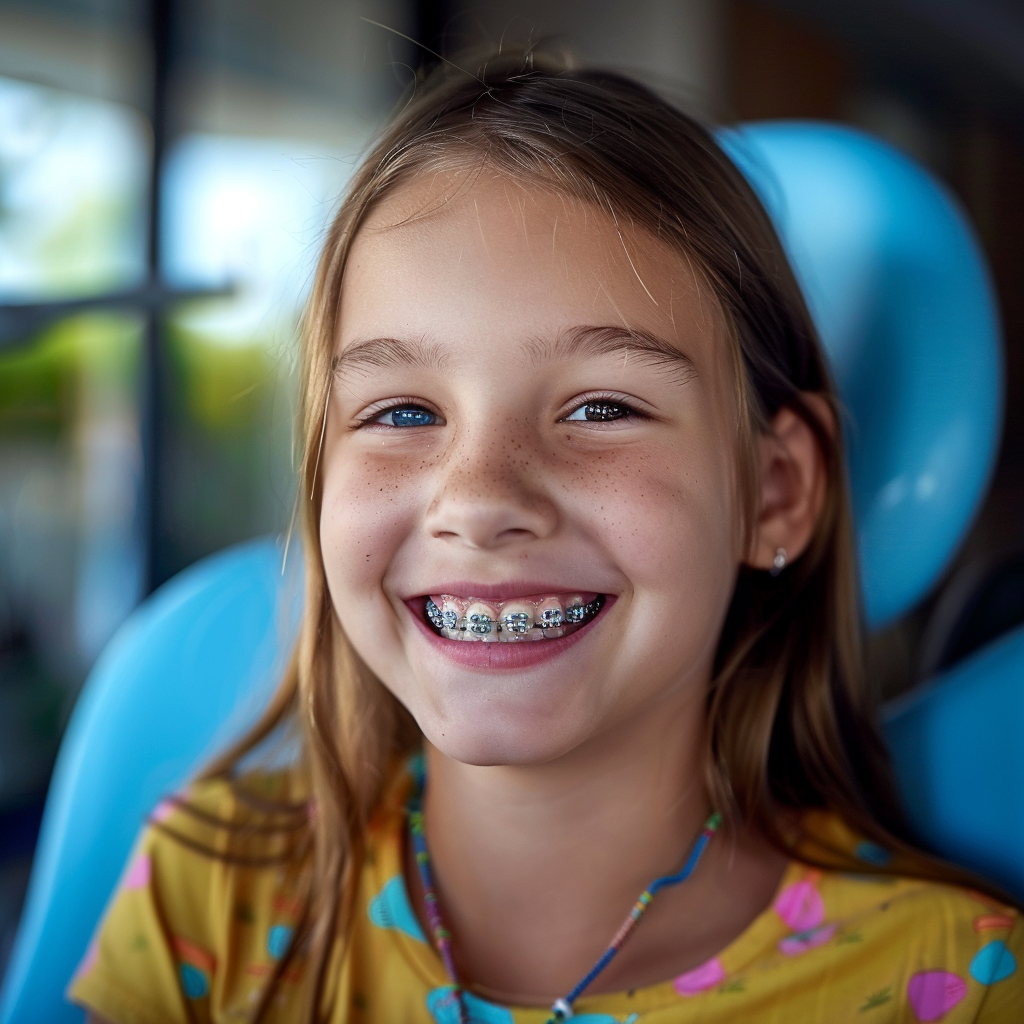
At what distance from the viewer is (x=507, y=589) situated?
680 millimetres

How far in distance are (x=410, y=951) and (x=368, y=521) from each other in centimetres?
32

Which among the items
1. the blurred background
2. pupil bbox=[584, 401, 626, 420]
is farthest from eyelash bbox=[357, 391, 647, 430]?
the blurred background

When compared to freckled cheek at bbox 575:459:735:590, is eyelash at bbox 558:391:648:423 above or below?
above

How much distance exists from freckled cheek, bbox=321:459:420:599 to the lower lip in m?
0.07

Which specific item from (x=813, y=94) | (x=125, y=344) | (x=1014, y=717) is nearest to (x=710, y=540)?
(x=1014, y=717)

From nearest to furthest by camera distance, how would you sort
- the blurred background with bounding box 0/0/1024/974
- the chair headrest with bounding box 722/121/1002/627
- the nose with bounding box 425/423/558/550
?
the nose with bounding box 425/423/558/550, the chair headrest with bounding box 722/121/1002/627, the blurred background with bounding box 0/0/1024/974

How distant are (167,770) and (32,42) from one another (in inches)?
65.1

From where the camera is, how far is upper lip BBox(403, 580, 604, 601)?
0.68 m

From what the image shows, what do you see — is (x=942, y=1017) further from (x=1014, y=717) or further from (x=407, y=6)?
(x=407, y=6)

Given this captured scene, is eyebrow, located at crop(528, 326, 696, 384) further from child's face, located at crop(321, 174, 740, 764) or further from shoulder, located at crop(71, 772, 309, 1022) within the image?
shoulder, located at crop(71, 772, 309, 1022)

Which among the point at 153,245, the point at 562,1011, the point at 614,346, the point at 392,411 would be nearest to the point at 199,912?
the point at 562,1011

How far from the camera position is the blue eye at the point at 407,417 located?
2.36ft

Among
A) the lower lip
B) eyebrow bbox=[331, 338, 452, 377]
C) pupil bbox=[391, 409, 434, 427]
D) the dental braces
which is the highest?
eyebrow bbox=[331, 338, 452, 377]

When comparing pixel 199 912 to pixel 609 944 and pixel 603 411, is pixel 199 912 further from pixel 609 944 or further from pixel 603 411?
pixel 603 411
